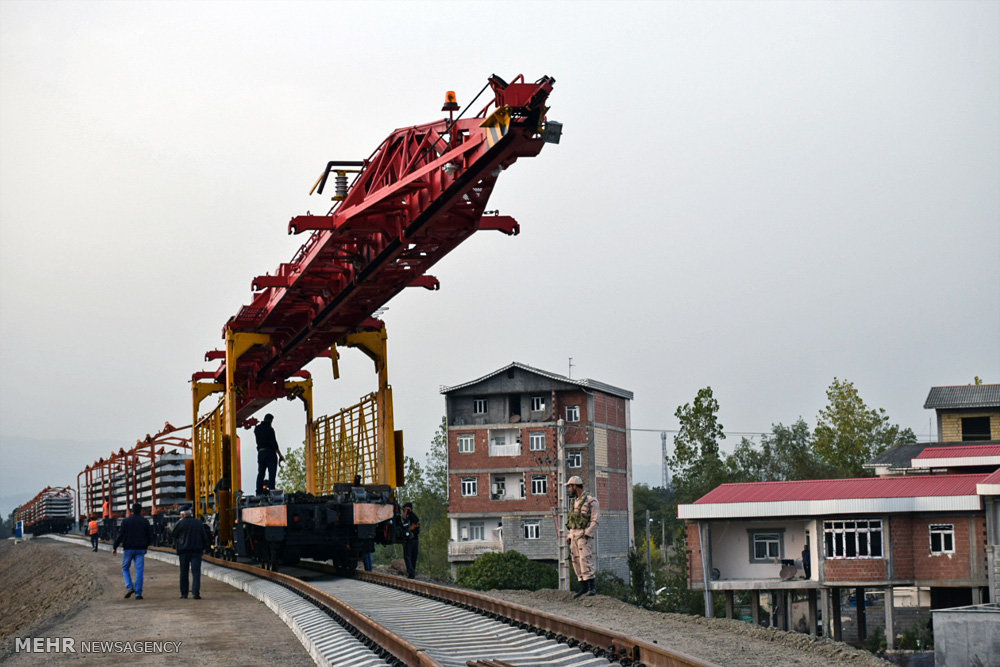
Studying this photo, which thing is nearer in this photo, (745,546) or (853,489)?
(853,489)

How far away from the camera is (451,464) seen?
60031mm

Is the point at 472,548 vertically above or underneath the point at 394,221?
underneath

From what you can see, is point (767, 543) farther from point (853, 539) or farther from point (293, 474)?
point (293, 474)

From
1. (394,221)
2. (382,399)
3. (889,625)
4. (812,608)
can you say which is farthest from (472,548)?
(394,221)

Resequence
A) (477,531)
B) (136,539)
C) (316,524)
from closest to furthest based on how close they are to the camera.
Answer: (136,539), (316,524), (477,531)

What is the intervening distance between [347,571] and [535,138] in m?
10.5

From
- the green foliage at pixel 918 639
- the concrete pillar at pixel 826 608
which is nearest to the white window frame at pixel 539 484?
the concrete pillar at pixel 826 608

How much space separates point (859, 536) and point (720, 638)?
2936cm

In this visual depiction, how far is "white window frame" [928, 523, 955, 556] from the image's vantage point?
3438cm

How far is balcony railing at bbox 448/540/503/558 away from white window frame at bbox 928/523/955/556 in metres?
27.3

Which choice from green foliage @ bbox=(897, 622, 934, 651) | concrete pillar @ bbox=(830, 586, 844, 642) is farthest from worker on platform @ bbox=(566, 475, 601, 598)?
green foliage @ bbox=(897, 622, 934, 651)

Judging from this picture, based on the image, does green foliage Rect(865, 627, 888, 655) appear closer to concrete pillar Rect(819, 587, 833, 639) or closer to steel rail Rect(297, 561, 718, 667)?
concrete pillar Rect(819, 587, 833, 639)

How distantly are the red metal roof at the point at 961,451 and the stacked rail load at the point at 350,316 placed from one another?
993 inches

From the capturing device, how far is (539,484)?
58625 mm
